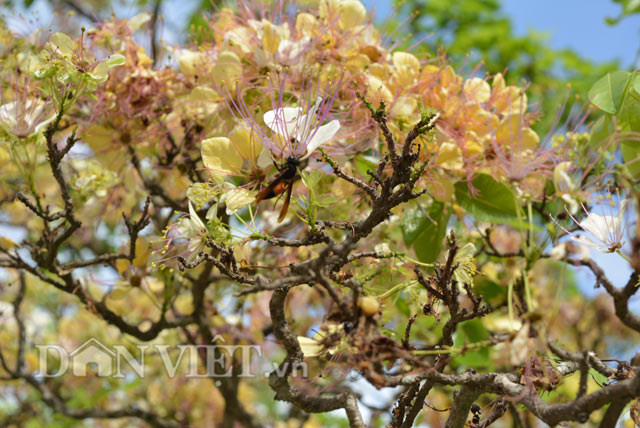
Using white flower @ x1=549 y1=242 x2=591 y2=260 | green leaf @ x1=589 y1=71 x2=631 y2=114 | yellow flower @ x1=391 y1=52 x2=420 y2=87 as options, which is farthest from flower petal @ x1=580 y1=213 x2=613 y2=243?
yellow flower @ x1=391 y1=52 x2=420 y2=87

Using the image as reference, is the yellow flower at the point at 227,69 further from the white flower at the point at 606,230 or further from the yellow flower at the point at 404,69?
the white flower at the point at 606,230

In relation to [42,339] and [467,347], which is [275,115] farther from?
[42,339]

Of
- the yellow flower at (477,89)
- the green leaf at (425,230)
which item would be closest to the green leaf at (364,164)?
the green leaf at (425,230)

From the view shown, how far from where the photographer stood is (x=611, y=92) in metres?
1.74

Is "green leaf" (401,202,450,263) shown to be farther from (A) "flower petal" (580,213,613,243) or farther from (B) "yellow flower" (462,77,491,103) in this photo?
(A) "flower petal" (580,213,613,243)

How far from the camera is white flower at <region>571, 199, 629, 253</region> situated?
138cm

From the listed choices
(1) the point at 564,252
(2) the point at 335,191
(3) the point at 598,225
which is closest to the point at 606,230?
(3) the point at 598,225

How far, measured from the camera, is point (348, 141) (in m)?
1.96

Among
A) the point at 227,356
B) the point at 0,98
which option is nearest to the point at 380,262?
the point at 227,356

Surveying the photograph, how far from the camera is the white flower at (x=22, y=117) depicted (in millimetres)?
1904

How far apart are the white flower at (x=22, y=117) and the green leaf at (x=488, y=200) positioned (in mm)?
1320

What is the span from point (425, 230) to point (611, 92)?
2.17 ft

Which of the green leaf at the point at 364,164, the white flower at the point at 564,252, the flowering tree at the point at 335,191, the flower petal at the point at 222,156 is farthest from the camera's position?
the green leaf at the point at 364,164

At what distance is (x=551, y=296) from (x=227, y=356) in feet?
11.1
